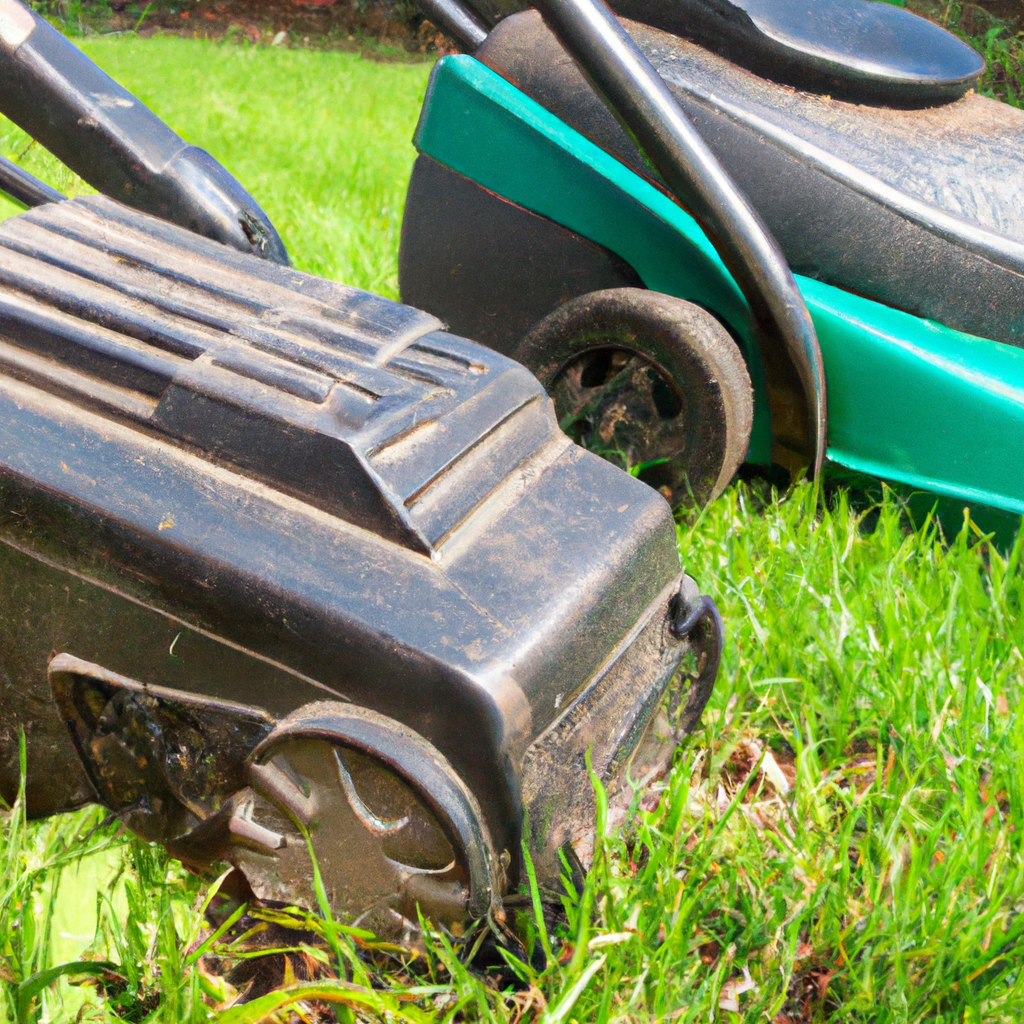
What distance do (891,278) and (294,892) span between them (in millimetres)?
934

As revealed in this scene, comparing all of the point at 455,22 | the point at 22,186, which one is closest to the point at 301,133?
the point at 455,22

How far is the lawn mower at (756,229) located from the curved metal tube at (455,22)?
0.30 meters

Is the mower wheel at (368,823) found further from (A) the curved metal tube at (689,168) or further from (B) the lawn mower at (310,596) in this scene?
(A) the curved metal tube at (689,168)

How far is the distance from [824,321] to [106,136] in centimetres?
79

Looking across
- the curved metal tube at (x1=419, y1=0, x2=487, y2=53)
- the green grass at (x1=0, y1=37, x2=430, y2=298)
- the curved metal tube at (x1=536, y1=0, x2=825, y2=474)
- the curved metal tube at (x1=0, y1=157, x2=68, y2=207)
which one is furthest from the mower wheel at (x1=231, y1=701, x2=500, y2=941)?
the green grass at (x1=0, y1=37, x2=430, y2=298)

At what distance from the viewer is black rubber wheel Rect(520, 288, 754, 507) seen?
118 centimetres

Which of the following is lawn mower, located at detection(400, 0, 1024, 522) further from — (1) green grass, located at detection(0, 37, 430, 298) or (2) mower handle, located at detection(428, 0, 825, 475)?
(1) green grass, located at detection(0, 37, 430, 298)

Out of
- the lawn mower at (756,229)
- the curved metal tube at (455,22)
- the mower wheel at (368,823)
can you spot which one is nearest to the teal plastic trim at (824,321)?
the lawn mower at (756,229)

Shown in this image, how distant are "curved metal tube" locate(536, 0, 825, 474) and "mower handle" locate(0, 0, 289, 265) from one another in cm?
39

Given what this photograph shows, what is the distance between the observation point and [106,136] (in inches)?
39.6

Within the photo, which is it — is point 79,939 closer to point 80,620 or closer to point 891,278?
point 80,620

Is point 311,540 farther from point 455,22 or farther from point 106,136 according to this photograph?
point 455,22

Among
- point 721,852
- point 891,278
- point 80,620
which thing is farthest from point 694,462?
point 80,620

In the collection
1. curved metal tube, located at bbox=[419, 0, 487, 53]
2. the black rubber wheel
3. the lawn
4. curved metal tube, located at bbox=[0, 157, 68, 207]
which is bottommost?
the lawn
